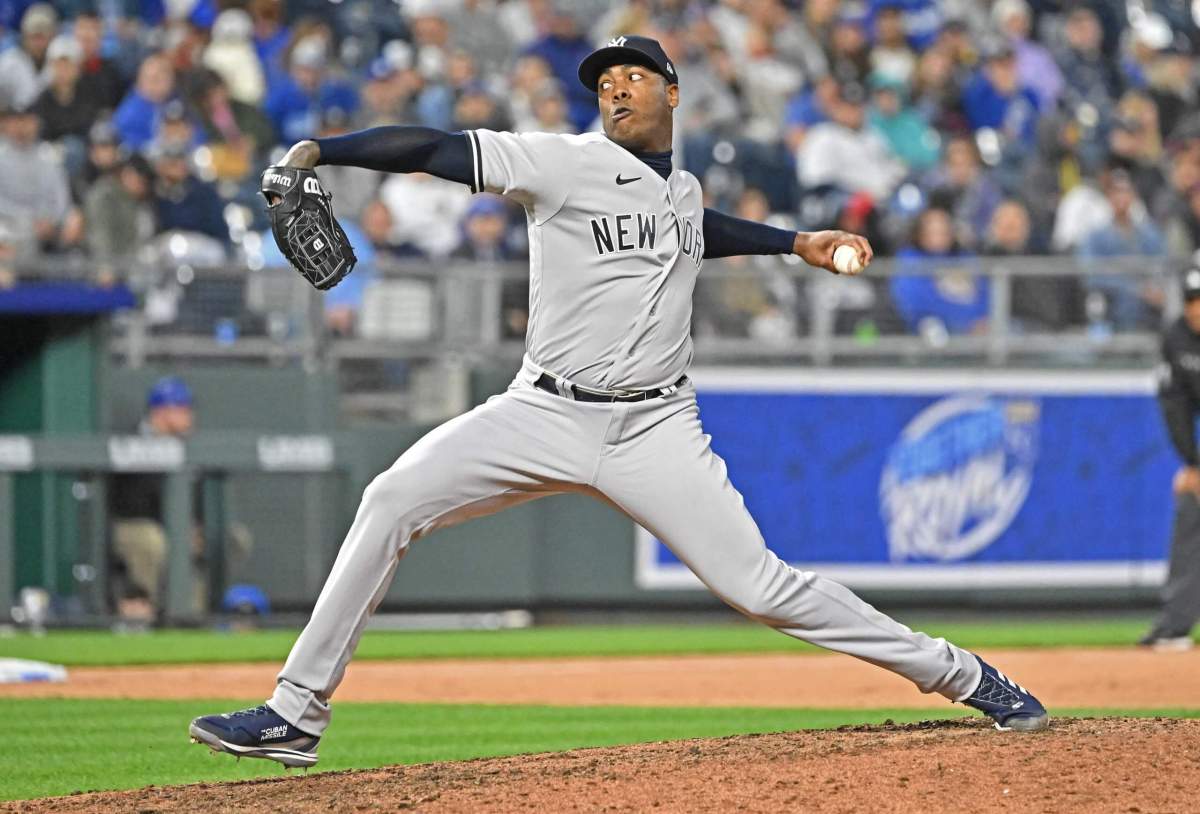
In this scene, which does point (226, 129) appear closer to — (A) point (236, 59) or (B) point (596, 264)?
(A) point (236, 59)

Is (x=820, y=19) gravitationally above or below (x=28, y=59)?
above

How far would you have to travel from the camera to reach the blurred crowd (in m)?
13.1

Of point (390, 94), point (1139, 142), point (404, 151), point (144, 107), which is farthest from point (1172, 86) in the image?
point (404, 151)

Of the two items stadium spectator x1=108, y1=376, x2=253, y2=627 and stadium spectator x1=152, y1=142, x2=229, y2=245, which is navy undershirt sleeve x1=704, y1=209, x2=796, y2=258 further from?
stadium spectator x1=152, y1=142, x2=229, y2=245

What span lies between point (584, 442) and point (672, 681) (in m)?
4.94

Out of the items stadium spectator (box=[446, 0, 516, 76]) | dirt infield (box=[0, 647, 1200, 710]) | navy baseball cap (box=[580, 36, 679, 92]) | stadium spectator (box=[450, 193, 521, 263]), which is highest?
stadium spectator (box=[446, 0, 516, 76])

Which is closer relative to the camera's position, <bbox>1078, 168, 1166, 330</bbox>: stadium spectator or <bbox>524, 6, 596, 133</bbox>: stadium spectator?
<bbox>1078, 168, 1166, 330</bbox>: stadium spectator

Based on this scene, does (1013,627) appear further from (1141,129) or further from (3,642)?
(3,642)

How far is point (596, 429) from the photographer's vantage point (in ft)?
17.0

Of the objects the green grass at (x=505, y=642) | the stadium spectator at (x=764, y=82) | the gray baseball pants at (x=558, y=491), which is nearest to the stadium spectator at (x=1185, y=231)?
the green grass at (x=505, y=642)

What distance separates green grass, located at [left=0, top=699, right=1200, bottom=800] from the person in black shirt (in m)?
3.18

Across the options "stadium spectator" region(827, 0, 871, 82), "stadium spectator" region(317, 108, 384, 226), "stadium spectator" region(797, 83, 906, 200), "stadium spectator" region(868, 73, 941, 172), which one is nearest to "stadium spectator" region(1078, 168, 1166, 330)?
"stadium spectator" region(868, 73, 941, 172)

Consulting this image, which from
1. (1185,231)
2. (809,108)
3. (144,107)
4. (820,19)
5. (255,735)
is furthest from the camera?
(820,19)

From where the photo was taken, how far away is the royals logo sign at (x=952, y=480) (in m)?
13.7
